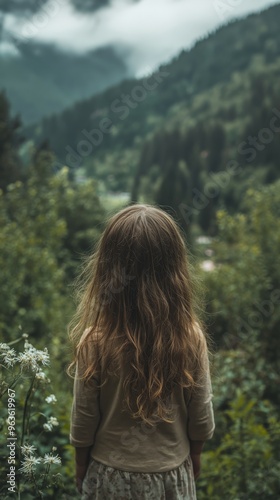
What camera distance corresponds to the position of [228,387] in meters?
5.53

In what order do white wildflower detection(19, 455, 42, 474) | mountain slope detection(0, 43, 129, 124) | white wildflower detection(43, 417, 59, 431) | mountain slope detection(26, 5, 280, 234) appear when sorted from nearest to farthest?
white wildflower detection(19, 455, 42, 474) → white wildflower detection(43, 417, 59, 431) → mountain slope detection(26, 5, 280, 234) → mountain slope detection(0, 43, 129, 124)

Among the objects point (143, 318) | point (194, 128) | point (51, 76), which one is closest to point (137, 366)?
point (143, 318)

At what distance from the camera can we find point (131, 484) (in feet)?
5.88

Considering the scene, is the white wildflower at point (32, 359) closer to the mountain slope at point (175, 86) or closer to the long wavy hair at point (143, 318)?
the long wavy hair at point (143, 318)

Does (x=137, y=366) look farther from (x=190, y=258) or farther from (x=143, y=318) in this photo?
(x=190, y=258)

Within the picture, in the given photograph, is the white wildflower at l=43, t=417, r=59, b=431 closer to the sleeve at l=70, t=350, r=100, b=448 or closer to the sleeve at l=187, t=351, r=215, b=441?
the sleeve at l=70, t=350, r=100, b=448

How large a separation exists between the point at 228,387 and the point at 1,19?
41.2 m

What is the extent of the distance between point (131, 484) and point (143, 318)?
537 mm

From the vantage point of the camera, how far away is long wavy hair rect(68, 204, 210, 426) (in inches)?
69.7

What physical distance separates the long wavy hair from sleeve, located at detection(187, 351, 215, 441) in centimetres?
3

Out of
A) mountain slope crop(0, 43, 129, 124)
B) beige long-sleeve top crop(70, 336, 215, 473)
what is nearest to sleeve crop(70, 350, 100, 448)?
beige long-sleeve top crop(70, 336, 215, 473)

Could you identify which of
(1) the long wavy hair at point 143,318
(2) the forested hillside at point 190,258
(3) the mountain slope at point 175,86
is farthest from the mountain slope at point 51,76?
(1) the long wavy hair at point 143,318

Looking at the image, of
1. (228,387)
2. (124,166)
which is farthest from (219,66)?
(228,387)

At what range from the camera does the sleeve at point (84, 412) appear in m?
1.78
